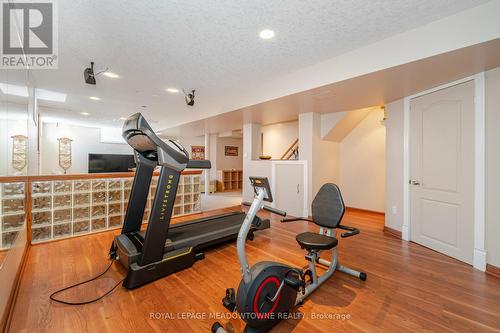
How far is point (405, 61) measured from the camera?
223cm

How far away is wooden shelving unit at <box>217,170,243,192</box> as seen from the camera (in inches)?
334

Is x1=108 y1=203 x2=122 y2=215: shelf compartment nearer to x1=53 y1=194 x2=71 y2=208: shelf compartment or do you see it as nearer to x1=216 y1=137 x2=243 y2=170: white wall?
x1=53 y1=194 x2=71 y2=208: shelf compartment

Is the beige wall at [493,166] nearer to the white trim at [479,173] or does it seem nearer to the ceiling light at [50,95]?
the white trim at [479,173]

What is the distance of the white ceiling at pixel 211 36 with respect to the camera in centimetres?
187

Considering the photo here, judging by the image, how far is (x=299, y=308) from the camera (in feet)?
5.62

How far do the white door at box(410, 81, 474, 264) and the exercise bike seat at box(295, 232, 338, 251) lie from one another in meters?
1.90

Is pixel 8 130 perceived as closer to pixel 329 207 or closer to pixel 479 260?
pixel 329 207

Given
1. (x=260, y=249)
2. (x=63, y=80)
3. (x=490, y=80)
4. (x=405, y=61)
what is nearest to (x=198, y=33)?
(x=405, y=61)

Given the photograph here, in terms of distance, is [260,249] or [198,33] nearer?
[198,33]

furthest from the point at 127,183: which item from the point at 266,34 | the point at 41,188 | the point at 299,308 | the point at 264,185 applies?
the point at 299,308

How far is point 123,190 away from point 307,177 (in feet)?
11.4

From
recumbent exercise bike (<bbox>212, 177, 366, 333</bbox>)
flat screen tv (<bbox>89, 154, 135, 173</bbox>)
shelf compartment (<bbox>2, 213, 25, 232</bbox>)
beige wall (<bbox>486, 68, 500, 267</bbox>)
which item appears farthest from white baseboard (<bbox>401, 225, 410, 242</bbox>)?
flat screen tv (<bbox>89, 154, 135, 173</bbox>)

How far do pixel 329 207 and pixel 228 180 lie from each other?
689cm

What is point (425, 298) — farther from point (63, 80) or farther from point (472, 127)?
point (63, 80)
